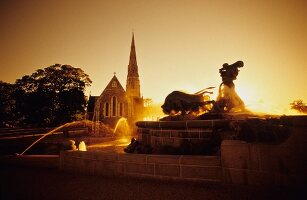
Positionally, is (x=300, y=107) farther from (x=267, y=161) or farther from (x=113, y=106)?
(x=267, y=161)

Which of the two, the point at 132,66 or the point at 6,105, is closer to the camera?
the point at 6,105

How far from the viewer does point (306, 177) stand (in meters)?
4.15

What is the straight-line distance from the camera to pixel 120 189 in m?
5.00

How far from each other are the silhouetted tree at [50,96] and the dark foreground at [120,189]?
33.8 meters

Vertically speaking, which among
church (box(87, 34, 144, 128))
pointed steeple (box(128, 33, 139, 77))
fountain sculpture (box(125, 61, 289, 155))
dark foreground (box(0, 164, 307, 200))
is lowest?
dark foreground (box(0, 164, 307, 200))

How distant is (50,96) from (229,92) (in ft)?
125

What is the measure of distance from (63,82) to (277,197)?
4221 cm

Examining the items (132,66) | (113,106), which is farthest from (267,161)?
(132,66)

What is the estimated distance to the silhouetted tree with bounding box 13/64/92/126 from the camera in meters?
36.5

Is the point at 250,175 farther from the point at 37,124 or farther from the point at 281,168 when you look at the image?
the point at 37,124

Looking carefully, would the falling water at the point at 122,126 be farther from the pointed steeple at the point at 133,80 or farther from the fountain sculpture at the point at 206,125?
the fountain sculpture at the point at 206,125

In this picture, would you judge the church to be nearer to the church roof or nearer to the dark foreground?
the church roof

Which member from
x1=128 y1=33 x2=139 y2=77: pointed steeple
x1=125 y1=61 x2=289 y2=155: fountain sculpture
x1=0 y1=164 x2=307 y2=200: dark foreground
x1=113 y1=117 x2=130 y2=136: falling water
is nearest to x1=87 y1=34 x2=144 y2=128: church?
x1=113 y1=117 x2=130 y2=136: falling water

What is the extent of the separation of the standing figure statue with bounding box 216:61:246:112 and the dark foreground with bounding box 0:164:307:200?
11.0ft
